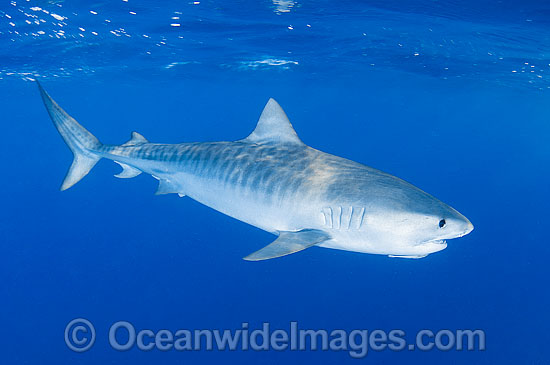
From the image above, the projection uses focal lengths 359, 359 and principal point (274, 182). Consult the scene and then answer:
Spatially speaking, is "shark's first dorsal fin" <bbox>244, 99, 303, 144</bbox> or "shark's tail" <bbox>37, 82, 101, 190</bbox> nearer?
"shark's first dorsal fin" <bbox>244, 99, 303, 144</bbox>

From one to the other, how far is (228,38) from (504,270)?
15.4m

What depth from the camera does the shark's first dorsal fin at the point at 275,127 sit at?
4.62m

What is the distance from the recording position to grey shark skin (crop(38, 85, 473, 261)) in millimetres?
3100

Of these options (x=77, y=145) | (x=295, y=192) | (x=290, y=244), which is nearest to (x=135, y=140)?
(x=77, y=145)

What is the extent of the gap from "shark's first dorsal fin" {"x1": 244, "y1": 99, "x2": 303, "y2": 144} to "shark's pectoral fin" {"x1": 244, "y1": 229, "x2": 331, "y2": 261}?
1.45 metres

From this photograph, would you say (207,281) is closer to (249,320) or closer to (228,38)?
(249,320)

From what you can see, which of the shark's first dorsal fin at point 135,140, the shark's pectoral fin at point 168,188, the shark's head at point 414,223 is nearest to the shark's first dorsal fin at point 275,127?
the shark's pectoral fin at point 168,188

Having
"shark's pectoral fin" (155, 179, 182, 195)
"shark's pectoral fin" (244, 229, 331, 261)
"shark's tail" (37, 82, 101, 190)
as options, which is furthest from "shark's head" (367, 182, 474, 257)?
"shark's tail" (37, 82, 101, 190)

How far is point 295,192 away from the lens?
383cm

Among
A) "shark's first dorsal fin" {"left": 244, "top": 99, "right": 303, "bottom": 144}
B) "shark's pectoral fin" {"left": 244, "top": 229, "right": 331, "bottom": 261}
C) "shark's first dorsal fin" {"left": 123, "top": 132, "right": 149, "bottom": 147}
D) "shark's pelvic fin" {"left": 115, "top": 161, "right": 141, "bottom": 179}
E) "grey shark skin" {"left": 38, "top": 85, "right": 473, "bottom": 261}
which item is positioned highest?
"shark's first dorsal fin" {"left": 123, "top": 132, "right": 149, "bottom": 147}

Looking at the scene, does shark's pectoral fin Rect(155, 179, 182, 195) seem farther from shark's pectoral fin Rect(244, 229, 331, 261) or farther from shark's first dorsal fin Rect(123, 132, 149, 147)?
shark's pectoral fin Rect(244, 229, 331, 261)

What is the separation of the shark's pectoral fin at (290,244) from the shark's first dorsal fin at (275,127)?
1.45 meters

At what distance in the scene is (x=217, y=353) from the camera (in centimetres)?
966

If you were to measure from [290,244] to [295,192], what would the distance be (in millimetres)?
648
